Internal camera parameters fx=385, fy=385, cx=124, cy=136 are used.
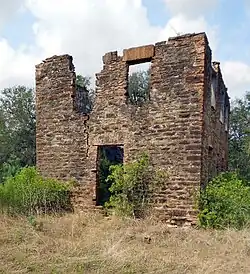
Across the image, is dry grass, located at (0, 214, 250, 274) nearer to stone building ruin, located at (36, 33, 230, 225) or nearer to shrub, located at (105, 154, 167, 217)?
shrub, located at (105, 154, 167, 217)

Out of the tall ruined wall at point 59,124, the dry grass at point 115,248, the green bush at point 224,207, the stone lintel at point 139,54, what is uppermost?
the stone lintel at point 139,54

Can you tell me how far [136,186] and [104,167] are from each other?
9.37 feet

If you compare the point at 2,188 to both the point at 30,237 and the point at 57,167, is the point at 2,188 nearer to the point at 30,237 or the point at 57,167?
the point at 57,167

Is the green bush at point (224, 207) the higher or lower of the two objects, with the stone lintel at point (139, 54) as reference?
lower

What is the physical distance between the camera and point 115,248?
766 cm

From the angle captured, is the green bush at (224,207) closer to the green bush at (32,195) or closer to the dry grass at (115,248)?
the dry grass at (115,248)

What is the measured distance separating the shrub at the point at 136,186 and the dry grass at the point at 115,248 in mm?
572

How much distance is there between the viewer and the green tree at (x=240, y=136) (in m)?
21.2

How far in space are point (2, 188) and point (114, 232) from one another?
4254 millimetres

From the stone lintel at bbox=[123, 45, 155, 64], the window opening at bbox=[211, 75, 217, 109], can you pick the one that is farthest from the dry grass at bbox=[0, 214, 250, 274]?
the stone lintel at bbox=[123, 45, 155, 64]

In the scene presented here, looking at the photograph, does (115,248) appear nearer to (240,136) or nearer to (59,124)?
(59,124)

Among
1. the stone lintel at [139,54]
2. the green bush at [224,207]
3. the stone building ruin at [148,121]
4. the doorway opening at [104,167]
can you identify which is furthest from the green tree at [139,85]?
the green bush at [224,207]

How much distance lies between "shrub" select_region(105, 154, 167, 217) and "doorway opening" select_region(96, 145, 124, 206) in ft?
3.49

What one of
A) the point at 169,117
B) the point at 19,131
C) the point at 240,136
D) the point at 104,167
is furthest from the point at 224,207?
the point at 19,131
